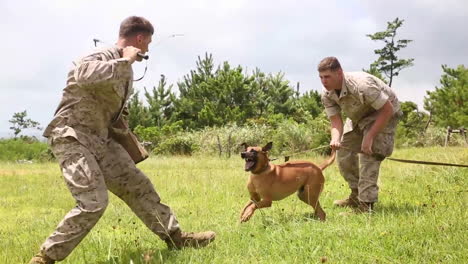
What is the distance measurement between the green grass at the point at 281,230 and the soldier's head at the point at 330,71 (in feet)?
5.33

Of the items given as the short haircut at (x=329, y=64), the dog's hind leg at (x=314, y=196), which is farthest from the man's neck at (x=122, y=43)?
the dog's hind leg at (x=314, y=196)

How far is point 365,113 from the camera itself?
649 centimetres

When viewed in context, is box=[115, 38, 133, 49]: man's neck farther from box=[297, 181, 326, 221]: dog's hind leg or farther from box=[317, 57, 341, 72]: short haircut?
box=[297, 181, 326, 221]: dog's hind leg

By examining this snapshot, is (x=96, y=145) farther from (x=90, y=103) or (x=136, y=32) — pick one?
(x=136, y=32)

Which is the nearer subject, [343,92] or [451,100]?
[343,92]

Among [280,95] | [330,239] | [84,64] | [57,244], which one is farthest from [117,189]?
[280,95]

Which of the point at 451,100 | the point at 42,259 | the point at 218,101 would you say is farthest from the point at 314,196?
the point at 218,101

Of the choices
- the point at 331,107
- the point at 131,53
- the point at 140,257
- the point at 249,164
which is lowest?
the point at 140,257

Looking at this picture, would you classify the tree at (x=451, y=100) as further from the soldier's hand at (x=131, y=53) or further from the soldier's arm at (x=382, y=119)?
the soldier's hand at (x=131, y=53)

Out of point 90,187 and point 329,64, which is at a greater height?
point 329,64

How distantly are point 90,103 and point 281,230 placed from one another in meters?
2.23

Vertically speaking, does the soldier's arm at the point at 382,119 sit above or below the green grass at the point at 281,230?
above

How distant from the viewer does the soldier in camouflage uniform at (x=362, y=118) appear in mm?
6109


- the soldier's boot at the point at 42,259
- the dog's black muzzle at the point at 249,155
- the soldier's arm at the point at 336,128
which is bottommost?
the soldier's boot at the point at 42,259
